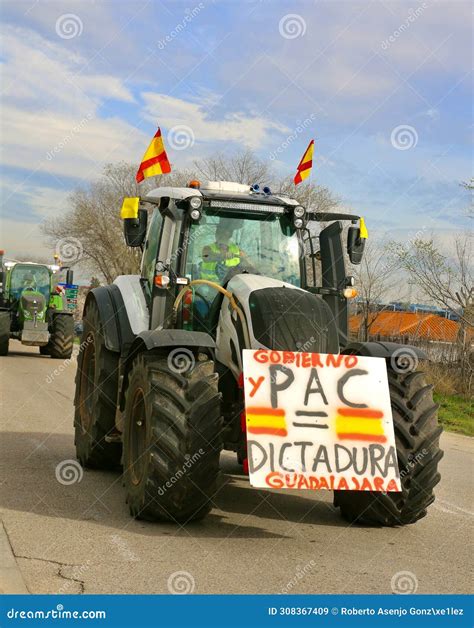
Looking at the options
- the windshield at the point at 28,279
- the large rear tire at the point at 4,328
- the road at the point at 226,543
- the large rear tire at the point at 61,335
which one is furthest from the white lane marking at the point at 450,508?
the windshield at the point at 28,279

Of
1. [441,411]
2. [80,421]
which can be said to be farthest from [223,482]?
[441,411]

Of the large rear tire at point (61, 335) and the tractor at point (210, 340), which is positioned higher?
the tractor at point (210, 340)

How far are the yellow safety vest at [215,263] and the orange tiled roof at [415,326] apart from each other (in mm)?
14282

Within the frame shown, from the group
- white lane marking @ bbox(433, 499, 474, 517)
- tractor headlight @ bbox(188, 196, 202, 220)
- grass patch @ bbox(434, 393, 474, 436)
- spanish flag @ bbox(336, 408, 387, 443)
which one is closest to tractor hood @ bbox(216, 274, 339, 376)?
spanish flag @ bbox(336, 408, 387, 443)

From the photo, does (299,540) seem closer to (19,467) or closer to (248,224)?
(248,224)

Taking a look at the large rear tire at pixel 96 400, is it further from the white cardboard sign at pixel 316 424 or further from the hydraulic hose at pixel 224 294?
the white cardboard sign at pixel 316 424

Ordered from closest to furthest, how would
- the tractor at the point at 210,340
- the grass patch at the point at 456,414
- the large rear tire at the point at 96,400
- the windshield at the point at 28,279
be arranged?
the tractor at the point at 210,340, the large rear tire at the point at 96,400, the grass patch at the point at 456,414, the windshield at the point at 28,279

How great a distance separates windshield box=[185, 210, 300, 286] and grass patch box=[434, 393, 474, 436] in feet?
30.1

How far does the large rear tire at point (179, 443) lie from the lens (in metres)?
6.81

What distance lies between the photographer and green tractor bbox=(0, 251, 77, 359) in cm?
2680

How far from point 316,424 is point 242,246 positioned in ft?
6.89

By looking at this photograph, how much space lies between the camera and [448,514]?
8.61 metres

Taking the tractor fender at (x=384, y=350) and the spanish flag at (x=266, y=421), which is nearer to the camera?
the spanish flag at (x=266, y=421)

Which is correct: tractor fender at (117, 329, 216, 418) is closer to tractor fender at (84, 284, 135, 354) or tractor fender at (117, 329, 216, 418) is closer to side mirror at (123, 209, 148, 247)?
tractor fender at (84, 284, 135, 354)
